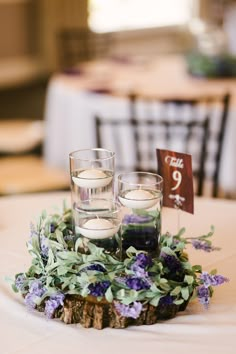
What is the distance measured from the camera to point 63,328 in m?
1.32

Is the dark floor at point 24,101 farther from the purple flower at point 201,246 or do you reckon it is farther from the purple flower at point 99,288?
the purple flower at point 99,288

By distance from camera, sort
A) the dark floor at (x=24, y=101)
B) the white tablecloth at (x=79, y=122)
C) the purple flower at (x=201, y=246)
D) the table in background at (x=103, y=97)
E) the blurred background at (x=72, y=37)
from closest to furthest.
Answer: the purple flower at (x=201, y=246) < the white tablecloth at (x=79, y=122) < the table in background at (x=103, y=97) < the blurred background at (x=72, y=37) < the dark floor at (x=24, y=101)

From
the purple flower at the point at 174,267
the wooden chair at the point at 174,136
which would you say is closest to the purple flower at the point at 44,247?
the purple flower at the point at 174,267

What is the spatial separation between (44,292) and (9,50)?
600 cm

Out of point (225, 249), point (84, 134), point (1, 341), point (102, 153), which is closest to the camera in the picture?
point (1, 341)

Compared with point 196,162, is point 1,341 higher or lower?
higher

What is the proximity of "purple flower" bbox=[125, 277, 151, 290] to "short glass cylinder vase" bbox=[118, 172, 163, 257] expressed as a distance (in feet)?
0.36

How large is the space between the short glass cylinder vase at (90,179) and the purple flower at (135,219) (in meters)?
0.06

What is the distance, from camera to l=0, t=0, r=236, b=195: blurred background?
5.50 metres

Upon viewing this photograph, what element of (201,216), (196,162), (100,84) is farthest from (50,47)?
(201,216)

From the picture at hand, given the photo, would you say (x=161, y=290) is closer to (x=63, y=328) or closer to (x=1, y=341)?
(x=63, y=328)

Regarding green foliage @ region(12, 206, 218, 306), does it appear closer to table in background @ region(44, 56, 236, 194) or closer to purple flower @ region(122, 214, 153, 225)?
purple flower @ region(122, 214, 153, 225)

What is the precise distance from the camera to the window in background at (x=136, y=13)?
770 cm

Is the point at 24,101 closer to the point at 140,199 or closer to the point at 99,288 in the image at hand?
the point at 140,199
